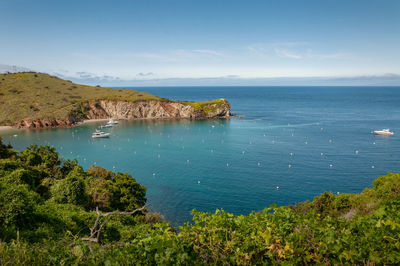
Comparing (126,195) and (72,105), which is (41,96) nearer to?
(72,105)

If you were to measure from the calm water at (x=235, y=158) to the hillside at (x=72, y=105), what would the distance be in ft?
56.3

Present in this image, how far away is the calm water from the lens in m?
41.5

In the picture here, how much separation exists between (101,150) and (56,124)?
5117cm

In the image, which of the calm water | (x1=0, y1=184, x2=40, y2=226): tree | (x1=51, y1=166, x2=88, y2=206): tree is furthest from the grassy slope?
(x1=0, y1=184, x2=40, y2=226): tree

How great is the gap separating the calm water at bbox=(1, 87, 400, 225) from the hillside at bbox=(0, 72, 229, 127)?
17.2m

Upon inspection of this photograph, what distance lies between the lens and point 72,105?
392 feet

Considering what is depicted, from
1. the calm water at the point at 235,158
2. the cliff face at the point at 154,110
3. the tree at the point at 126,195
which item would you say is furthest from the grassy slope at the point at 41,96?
the tree at the point at 126,195

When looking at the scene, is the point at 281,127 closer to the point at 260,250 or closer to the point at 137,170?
the point at 137,170

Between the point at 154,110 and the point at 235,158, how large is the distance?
77706 millimetres

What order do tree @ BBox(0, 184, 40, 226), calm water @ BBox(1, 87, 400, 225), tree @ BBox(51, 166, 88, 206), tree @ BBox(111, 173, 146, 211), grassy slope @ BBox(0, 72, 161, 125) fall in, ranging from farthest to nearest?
grassy slope @ BBox(0, 72, 161, 125), calm water @ BBox(1, 87, 400, 225), tree @ BBox(111, 173, 146, 211), tree @ BBox(51, 166, 88, 206), tree @ BBox(0, 184, 40, 226)

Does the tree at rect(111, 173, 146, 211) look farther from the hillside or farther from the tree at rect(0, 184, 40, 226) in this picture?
the hillside

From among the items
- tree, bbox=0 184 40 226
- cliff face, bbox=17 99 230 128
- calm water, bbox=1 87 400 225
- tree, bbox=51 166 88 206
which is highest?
cliff face, bbox=17 99 230 128

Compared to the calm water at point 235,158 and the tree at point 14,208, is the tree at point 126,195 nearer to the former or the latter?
the calm water at point 235,158

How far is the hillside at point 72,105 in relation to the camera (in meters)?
107
